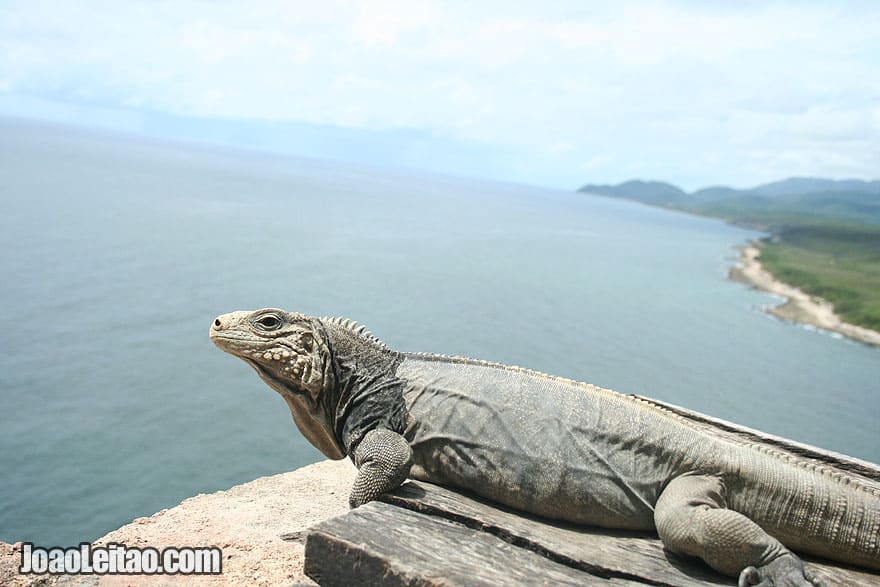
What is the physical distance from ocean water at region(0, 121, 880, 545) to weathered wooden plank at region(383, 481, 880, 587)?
968 centimetres

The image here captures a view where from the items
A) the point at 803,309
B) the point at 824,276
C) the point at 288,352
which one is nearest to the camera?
the point at 288,352

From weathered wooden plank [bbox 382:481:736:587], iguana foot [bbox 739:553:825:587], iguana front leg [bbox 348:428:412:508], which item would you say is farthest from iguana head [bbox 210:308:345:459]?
iguana foot [bbox 739:553:825:587]

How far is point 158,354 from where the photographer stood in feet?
70.4

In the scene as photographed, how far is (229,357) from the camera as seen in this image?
23.2 m

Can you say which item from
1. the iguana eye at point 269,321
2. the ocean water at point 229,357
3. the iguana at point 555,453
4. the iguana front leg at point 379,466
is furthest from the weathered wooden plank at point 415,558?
the ocean water at point 229,357

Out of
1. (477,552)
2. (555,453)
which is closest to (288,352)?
(477,552)

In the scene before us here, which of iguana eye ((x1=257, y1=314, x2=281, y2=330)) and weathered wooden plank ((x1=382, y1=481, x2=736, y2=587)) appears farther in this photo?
iguana eye ((x1=257, y1=314, x2=281, y2=330))

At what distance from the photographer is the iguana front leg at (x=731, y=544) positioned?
162 inches

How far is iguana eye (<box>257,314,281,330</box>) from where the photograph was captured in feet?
16.4

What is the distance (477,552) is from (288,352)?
6.53 feet
